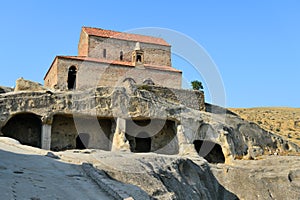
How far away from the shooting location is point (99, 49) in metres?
34.0

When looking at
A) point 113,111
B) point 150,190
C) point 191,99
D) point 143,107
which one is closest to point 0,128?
point 113,111

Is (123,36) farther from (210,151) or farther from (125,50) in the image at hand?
(210,151)

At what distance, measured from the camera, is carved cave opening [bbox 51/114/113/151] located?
22906 millimetres

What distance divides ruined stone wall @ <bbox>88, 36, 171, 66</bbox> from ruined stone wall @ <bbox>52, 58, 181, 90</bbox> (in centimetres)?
259

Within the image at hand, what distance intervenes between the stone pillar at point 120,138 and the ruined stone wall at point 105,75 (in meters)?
7.90

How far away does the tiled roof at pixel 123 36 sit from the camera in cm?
3497

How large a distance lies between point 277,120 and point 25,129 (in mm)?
37331

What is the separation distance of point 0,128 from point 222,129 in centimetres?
1178

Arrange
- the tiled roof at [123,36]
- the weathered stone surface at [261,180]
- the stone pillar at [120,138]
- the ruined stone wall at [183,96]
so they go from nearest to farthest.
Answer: the weathered stone surface at [261,180] < the stone pillar at [120,138] < the ruined stone wall at [183,96] < the tiled roof at [123,36]

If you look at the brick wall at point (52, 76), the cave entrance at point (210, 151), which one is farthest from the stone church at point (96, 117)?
the brick wall at point (52, 76)

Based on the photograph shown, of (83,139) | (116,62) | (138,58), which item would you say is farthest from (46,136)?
(138,58)

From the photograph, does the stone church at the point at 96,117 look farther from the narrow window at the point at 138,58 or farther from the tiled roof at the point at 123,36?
the tiled roof at the point at 123,36

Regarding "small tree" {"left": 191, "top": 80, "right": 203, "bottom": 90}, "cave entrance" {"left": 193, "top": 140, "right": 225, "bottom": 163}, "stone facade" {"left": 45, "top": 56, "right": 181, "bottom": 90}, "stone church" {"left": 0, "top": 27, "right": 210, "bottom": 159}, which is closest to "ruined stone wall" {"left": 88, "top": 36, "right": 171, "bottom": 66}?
"stone facade" {"left": 45, "top": 56, "right": 181, "bottom": 90}

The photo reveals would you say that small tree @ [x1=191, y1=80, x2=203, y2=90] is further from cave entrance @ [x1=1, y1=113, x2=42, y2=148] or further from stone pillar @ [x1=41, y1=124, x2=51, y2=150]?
stone pillar @ [x1=41, y1=124, x2=51, y2=150]
